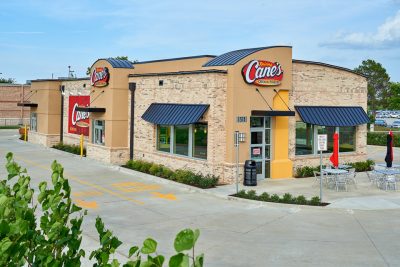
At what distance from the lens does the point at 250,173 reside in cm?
1984

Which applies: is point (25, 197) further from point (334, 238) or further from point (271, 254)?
point (334, 238)

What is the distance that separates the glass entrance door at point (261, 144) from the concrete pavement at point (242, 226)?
399cm

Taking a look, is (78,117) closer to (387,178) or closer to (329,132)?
(329,132)

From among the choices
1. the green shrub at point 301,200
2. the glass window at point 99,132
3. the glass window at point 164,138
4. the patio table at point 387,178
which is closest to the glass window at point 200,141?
the glass window at point 164,138

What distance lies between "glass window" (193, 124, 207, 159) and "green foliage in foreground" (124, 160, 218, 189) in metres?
1.04

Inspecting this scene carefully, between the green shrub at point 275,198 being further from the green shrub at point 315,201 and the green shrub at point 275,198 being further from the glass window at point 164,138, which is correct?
the glass window at point 164,138

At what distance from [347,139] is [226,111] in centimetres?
902

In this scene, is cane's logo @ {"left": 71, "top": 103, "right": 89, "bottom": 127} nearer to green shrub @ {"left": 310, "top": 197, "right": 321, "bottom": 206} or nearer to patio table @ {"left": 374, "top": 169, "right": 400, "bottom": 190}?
green shrub @ {"left": 310, "top": 197, "right": 321, "bottom": 206}

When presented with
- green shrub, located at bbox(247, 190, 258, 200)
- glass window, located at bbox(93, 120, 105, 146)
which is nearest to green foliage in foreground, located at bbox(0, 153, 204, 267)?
green shrub, located at bbox(247, 190, 258, 200)

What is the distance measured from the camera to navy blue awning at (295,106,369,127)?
23.2m

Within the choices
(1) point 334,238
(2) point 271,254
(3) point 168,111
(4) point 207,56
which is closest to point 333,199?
(1) point 334,238

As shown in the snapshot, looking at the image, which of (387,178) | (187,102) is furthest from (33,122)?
(387,178)

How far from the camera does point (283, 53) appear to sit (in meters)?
21.9

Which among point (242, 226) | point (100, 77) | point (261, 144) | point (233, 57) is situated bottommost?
point (242, 226)
